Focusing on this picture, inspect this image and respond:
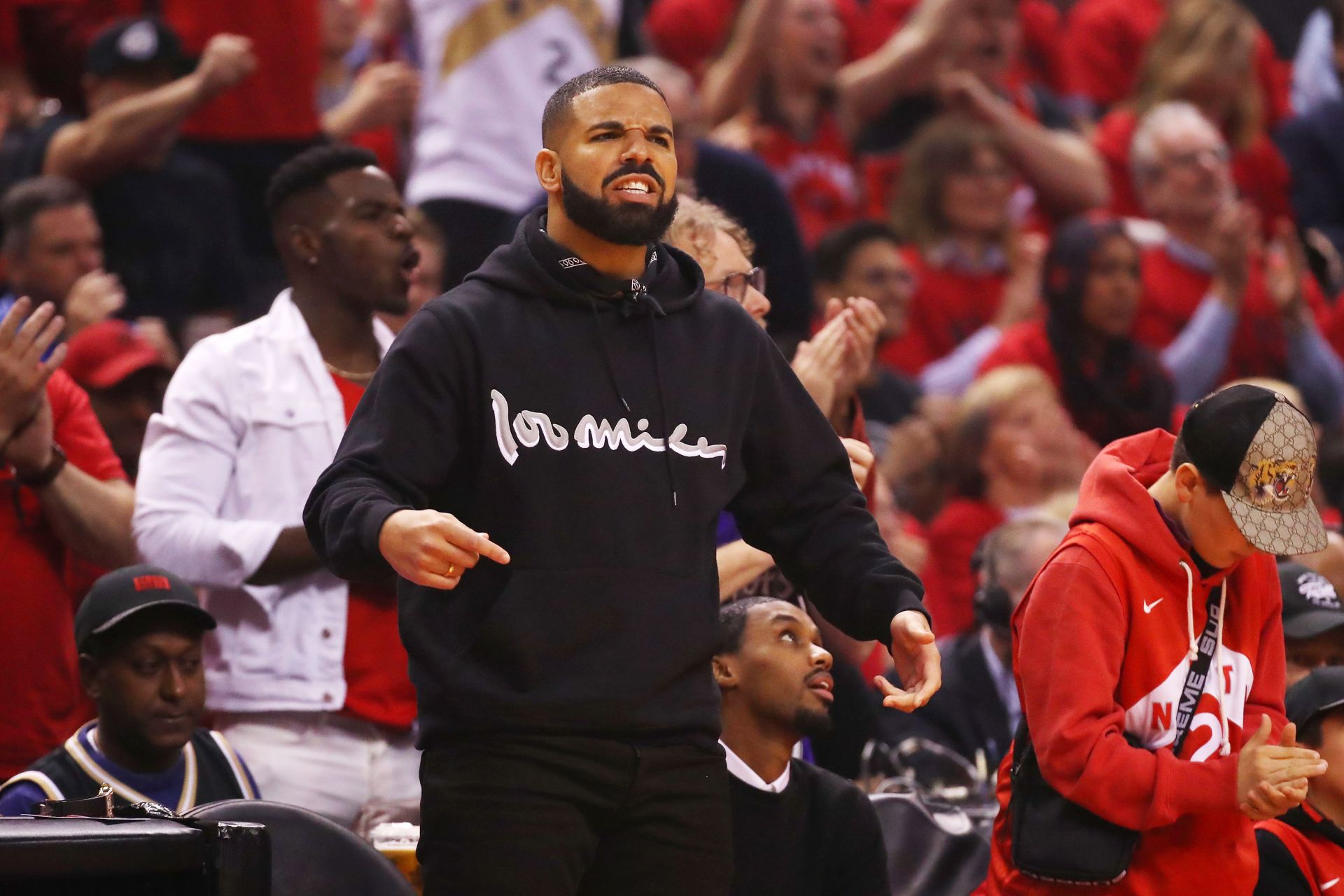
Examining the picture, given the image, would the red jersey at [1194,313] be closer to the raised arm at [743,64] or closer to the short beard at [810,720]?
the raised arm at [743,64]

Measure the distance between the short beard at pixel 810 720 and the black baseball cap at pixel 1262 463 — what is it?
1.09 meters

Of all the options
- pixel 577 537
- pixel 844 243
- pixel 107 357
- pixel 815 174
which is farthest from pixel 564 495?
pixel 815 174

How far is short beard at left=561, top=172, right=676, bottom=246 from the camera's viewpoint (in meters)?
3.14

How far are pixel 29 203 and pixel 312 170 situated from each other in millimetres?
1478

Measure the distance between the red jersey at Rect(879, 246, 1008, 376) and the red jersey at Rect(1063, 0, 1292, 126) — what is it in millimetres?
2268

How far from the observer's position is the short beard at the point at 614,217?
3.14 meters

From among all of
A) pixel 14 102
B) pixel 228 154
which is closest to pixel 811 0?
pixel 228 154

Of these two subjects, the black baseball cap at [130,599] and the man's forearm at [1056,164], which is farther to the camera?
the man's forearm at [1056,164]

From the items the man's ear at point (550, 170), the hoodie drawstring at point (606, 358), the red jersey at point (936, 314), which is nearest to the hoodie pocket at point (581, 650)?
the hoodie drawstring at point (606, 358)

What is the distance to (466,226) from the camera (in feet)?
23.2

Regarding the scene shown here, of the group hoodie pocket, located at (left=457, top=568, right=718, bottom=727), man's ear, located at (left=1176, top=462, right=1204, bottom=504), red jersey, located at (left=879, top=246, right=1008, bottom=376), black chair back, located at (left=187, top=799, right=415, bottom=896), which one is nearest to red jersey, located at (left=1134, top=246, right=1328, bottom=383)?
red jersey, located at (left=879, top=246, right=1008, bottom=376)

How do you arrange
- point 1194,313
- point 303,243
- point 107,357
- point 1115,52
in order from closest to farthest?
point 303,243 → point 107,357 → point 1194,313 → point 1115,52

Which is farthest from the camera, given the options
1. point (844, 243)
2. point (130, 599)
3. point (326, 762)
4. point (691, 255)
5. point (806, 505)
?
point (844, 243)

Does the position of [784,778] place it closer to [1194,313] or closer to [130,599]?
[130,599]
